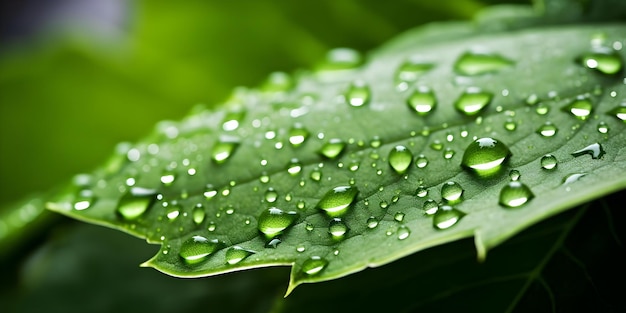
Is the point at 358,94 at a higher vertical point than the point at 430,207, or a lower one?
higher

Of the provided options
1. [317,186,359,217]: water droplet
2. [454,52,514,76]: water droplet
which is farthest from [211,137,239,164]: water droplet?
[454,52,514,76]: water droplet

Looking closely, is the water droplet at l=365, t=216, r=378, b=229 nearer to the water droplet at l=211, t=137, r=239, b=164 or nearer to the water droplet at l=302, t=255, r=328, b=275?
the water droplet at l=302, t=255, r=328, b=275

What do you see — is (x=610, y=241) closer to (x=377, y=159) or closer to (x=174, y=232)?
(x=377, y=159)

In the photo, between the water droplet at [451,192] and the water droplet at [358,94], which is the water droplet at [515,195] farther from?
the water droplet at [358,94]

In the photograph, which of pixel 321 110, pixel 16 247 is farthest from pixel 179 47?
pixel 321 110

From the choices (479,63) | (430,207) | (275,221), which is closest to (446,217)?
(430,207)

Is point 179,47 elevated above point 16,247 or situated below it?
above

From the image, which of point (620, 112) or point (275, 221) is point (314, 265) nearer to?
point (275, 221)
